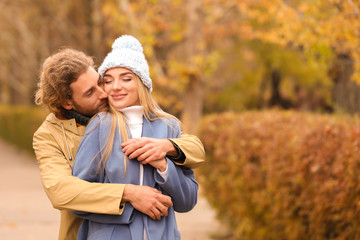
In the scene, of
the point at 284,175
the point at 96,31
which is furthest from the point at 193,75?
the point at 284,175

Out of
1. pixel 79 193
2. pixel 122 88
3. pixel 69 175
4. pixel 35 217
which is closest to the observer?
pixel 79 193

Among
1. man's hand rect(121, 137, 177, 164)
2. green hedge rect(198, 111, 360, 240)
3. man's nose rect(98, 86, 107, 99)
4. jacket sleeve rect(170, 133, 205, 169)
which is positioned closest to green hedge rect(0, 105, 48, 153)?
green hedge rect(198, 111, 360, 240)

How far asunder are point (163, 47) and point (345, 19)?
44.9ft

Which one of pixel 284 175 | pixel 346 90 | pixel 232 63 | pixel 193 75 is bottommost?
pixel 284 175

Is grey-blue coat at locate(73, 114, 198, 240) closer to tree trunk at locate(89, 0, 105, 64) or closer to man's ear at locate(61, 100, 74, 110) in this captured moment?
man's ear at locate(61, 100, 74, 110)

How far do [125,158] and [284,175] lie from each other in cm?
313

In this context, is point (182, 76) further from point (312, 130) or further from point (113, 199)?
point (113, 199)

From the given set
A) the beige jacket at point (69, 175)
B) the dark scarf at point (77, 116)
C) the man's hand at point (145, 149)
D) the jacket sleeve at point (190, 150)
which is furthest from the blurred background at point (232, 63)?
the man's hand at point (145, 149)

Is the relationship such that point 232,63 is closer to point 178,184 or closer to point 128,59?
point 128,59

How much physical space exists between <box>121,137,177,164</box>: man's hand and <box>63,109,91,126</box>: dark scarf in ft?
1.49

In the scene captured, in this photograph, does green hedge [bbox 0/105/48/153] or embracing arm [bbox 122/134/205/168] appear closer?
embracing arm [bbox 122/134/205/168]

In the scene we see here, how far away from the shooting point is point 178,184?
2639mm

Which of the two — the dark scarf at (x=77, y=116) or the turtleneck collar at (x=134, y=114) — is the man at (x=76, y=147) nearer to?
the dark scarf at (x=77, y=116)

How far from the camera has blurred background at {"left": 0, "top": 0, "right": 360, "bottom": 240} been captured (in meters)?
6.00
